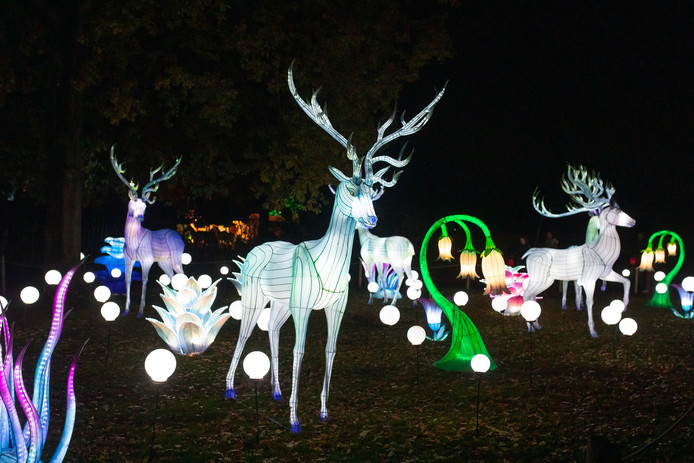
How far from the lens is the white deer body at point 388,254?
13.6 meters

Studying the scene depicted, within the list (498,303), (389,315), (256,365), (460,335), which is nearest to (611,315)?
(460,335)

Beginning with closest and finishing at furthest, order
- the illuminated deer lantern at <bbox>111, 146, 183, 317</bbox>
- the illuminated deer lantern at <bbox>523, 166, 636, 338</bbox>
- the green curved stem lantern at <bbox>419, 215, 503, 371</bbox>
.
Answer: the green curved stem lantern at <bbox>419, 215, 503, 371</bbox> → the illuminated deer lantern at <bbox>523, 166, 636, 338</bbox> → the illuminated deer lantern at <bbox>111, 146, 183, 317</bbox>

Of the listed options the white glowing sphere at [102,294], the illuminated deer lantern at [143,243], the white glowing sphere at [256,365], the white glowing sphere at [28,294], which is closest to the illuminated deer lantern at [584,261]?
A: the white glowing sphere at [256,365]

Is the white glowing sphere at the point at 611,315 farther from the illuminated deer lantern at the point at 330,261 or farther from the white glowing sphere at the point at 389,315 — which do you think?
the illuminated deer lantern at the point at 330,261

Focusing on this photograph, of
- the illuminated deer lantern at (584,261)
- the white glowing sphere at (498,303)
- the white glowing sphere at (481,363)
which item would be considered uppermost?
the illuminated deer lantern at (584,261)

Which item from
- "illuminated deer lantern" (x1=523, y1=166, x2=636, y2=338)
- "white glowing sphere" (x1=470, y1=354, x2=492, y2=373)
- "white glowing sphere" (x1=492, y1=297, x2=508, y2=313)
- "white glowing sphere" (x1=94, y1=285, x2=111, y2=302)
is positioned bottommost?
"white glowing sphere" (x1=470, y1=354, x2=492, y2=373)

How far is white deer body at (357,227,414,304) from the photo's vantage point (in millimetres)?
13586

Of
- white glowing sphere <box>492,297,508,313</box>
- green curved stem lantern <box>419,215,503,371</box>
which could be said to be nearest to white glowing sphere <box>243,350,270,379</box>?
green curved stem lantern <box>419,215,503,371</box>

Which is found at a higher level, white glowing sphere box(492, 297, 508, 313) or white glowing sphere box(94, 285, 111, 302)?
white glowing sphere box(94, 285, 111, 302)

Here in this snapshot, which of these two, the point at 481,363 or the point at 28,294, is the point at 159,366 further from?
the point at 28,294

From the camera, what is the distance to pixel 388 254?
13.7m

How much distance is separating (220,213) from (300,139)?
1162 cm

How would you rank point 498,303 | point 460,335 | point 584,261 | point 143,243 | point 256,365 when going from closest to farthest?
point 256,365, point 460,335, point 584,261, point 498,303, point 143,243

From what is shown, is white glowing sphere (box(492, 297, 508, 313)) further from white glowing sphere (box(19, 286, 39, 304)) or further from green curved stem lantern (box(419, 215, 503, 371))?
white glowing sphere (box(19, 286, 39, 304))
